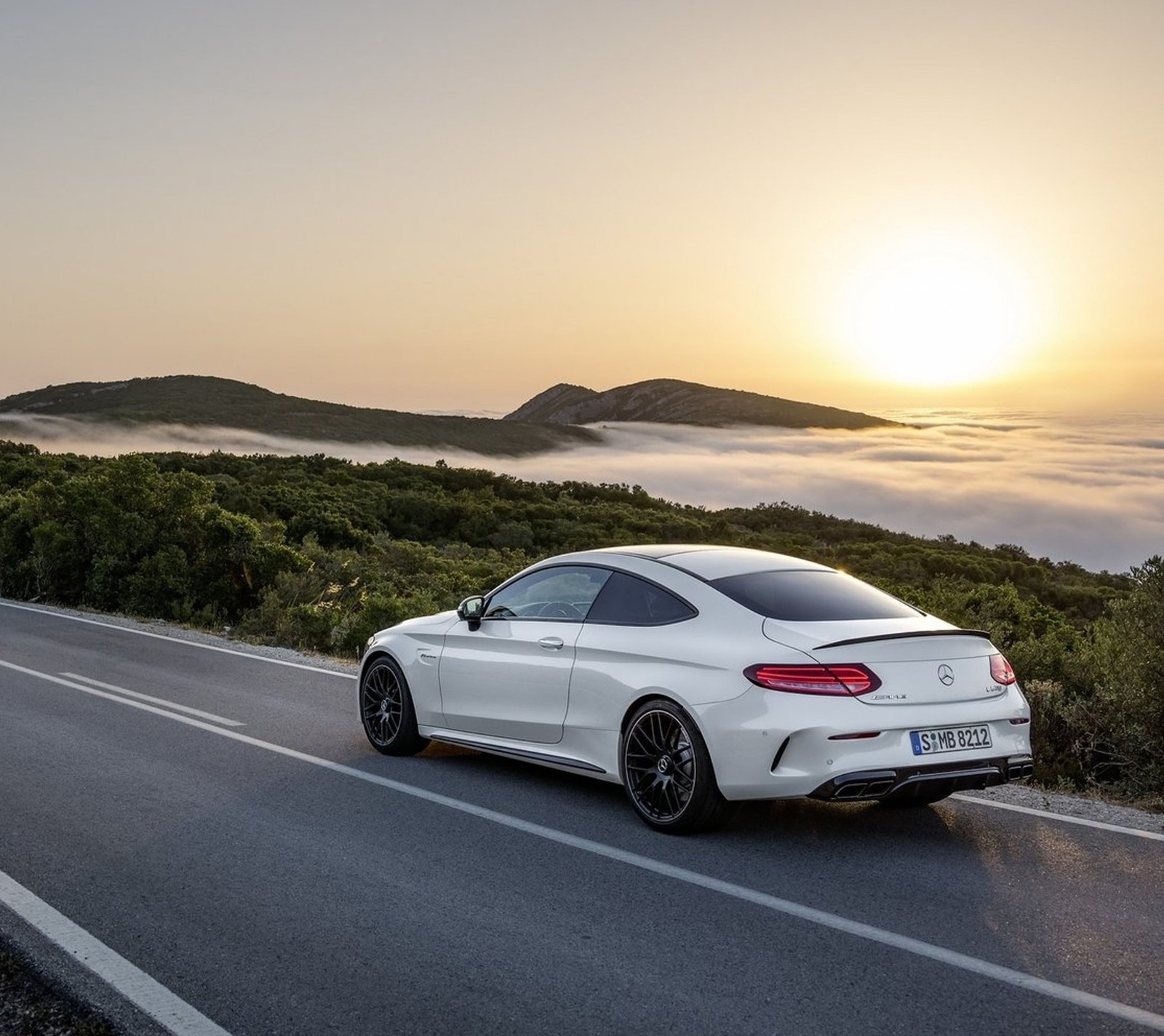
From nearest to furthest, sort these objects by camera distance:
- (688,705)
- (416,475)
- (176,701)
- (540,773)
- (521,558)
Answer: (688,705) → (540,773) → (176,701) → (521,558) → (416,475)

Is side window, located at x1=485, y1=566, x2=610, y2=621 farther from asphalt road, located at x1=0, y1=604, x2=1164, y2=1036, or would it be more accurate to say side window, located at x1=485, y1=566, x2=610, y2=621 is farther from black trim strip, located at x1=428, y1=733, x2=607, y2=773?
asphalt road, located at x1=0, y1=604, x2=1164, y2=1036

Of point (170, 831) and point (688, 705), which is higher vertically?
point (688, 705)

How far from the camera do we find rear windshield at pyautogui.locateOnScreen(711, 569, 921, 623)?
6.91 meters

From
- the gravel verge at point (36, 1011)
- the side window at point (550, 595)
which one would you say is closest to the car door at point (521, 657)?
the side window at point (550, 595)

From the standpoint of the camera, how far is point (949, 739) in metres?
6.46

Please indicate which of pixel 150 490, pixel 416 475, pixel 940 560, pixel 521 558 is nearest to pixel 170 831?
pixel 150 490

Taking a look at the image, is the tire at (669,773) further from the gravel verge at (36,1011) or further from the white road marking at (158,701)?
the white road marking at (158,701)

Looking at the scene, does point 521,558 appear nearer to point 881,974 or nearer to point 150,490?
point 150,490

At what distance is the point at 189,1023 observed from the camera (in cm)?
435

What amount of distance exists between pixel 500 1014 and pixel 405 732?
4.62m

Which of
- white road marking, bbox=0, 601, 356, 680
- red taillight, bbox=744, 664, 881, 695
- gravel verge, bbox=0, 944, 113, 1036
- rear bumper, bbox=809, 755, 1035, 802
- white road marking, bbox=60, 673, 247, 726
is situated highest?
red taillight, bbox=744, 664, 881, 695

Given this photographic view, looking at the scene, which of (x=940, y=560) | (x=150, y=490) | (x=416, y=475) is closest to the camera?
(x=150, y=490)

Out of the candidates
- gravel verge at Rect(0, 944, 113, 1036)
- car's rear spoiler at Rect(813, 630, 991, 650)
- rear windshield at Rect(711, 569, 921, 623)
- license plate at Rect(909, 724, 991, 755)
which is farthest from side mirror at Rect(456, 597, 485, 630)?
gravel verge at Rect(0, 944, 113, 1036)

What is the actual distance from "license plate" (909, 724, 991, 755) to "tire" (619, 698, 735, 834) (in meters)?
1.06
